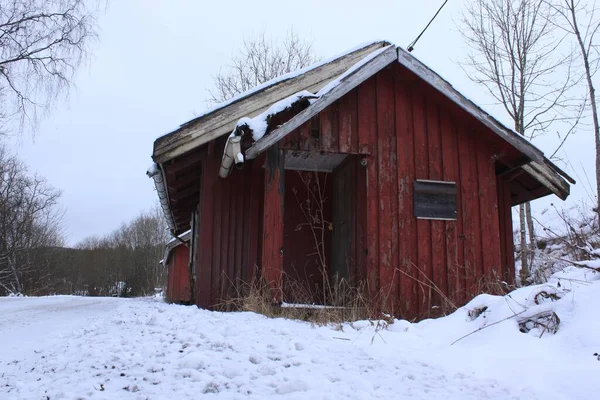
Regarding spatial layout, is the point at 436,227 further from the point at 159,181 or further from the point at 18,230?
the point at 18,230

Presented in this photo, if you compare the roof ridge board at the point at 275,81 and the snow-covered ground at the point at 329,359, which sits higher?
the roof ridge board at the point at 275,81

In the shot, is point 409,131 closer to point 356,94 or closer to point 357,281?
point 356,94

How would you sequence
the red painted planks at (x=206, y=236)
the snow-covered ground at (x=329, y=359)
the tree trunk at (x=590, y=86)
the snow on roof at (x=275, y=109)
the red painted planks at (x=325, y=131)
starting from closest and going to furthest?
the snow-covered ground at (x=329, y=359), the snow on roof at (x=275, y=109), the red painted planks at (x=325, y=131), the red painted planks at (x=206, y=236), the tree trunk at (x=590, y=86)

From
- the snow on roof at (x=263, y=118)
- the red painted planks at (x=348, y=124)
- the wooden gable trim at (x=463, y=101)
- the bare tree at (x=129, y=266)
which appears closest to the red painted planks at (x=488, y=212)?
the wooden gable trim at (x=463, y=101)

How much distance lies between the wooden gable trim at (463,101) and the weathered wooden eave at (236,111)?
142 centimetres

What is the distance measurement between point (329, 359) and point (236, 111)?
201 inches

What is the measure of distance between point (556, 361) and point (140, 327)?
341 centimetres

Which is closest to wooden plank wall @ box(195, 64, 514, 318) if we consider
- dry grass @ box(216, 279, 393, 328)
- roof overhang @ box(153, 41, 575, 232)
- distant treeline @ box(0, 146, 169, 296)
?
dry grass @ box(216, 279, 393, 328)

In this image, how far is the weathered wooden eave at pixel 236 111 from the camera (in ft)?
23.3

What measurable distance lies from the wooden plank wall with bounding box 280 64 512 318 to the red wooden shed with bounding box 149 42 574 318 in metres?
0.02

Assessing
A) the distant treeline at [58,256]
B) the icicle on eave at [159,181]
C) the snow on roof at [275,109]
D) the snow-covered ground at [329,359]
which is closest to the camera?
the snow-covered ground at [329,359]

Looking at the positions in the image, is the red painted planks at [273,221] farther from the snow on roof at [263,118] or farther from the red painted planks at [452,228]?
the red painted planks at [452,228]

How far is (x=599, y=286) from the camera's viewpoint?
12.1ft

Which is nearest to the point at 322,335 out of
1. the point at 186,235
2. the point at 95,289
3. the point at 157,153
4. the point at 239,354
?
the point at 239,354
